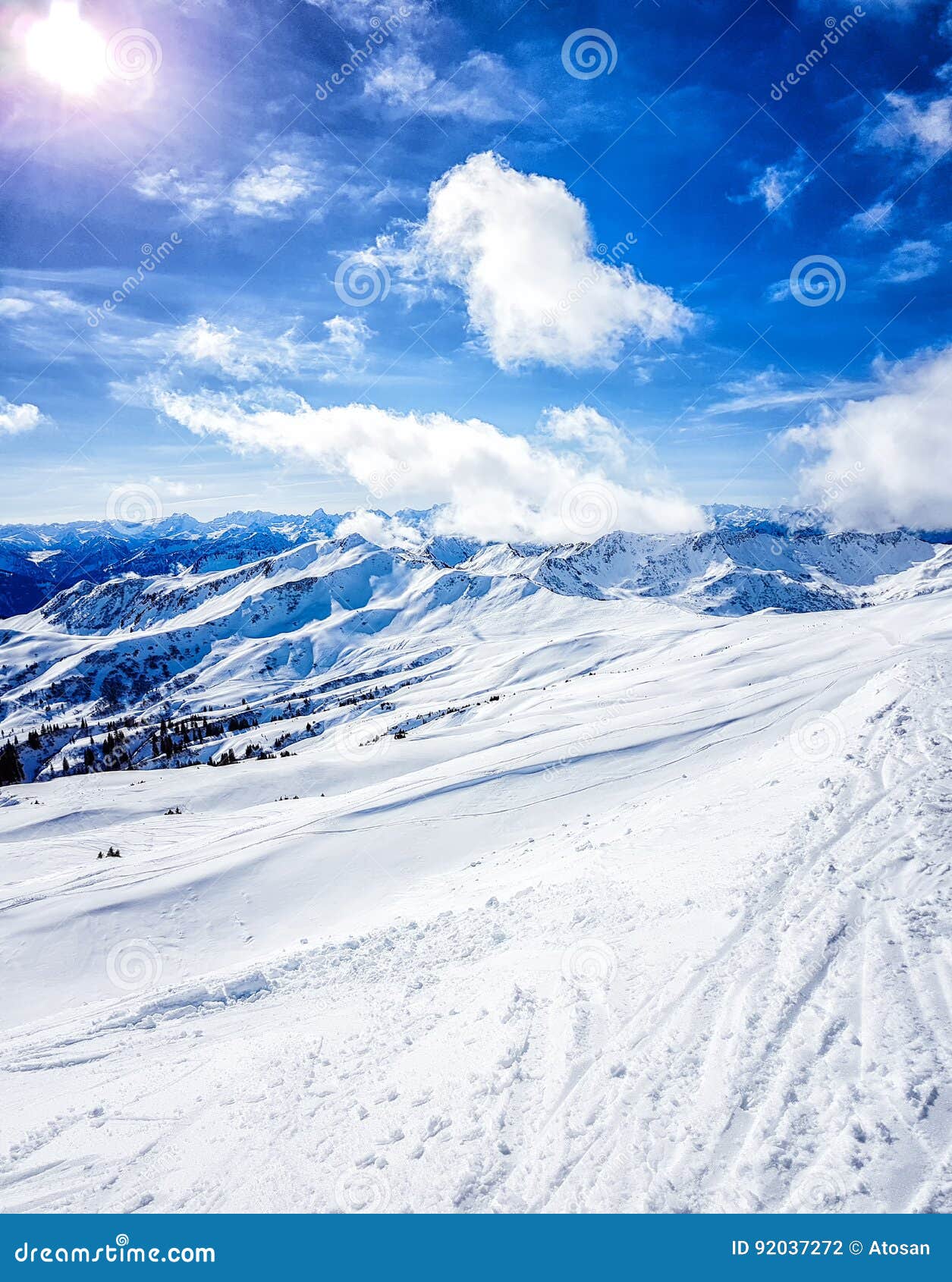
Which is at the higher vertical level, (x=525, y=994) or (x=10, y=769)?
(x=10, y=769)

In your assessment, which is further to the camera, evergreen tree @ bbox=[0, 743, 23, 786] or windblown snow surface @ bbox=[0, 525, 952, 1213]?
evergreen tree @ bbox=[0, 743, 23, 786]

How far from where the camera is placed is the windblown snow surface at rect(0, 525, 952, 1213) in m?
5.75

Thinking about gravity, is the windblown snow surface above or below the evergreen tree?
below

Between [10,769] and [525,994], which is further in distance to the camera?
[10,769]

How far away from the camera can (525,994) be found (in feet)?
29.3

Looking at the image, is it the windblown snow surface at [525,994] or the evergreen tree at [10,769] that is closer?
the windblown snow surface at [525,994]

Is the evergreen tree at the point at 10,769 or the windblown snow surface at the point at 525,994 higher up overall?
the evergreen tree at the point at 10,769

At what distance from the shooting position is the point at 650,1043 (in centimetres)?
704

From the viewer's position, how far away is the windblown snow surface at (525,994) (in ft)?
18.9
